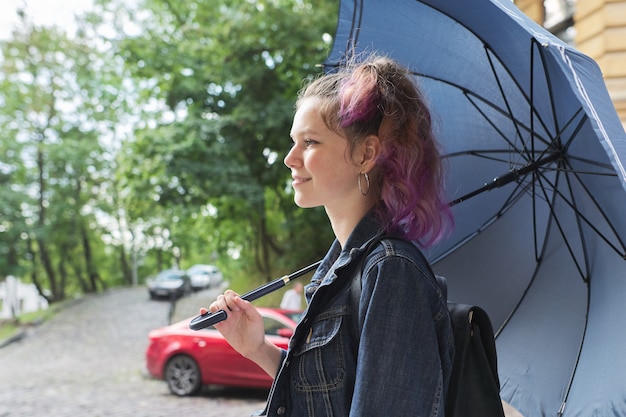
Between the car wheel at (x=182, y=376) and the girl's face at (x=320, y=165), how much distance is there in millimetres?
8622

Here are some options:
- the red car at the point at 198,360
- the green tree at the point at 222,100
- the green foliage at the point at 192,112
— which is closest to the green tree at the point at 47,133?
the green foliage at the point at 192,112

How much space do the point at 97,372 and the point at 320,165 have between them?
14201 millimetres

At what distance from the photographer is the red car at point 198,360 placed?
31.0 ft

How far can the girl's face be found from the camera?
1488 millimetres

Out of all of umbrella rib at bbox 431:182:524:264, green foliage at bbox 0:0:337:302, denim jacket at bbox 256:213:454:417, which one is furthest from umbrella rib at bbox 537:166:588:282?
green foliage at bbox 0:0:337:302

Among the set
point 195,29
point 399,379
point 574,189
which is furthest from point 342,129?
point 195,29

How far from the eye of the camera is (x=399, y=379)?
1.20 m

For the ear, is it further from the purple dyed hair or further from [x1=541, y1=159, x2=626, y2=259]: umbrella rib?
[x1=541, y1=159, x2=626, y2=259]: umbrella rib

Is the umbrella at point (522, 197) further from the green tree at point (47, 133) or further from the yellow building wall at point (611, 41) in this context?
the green tree at point (47, 133)

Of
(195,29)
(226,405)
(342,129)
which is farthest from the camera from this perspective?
(195,29)

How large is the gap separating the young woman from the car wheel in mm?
8482

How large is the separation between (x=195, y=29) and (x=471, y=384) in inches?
611

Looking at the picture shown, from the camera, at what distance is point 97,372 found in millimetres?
14312

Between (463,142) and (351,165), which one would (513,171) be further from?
(351,165)
